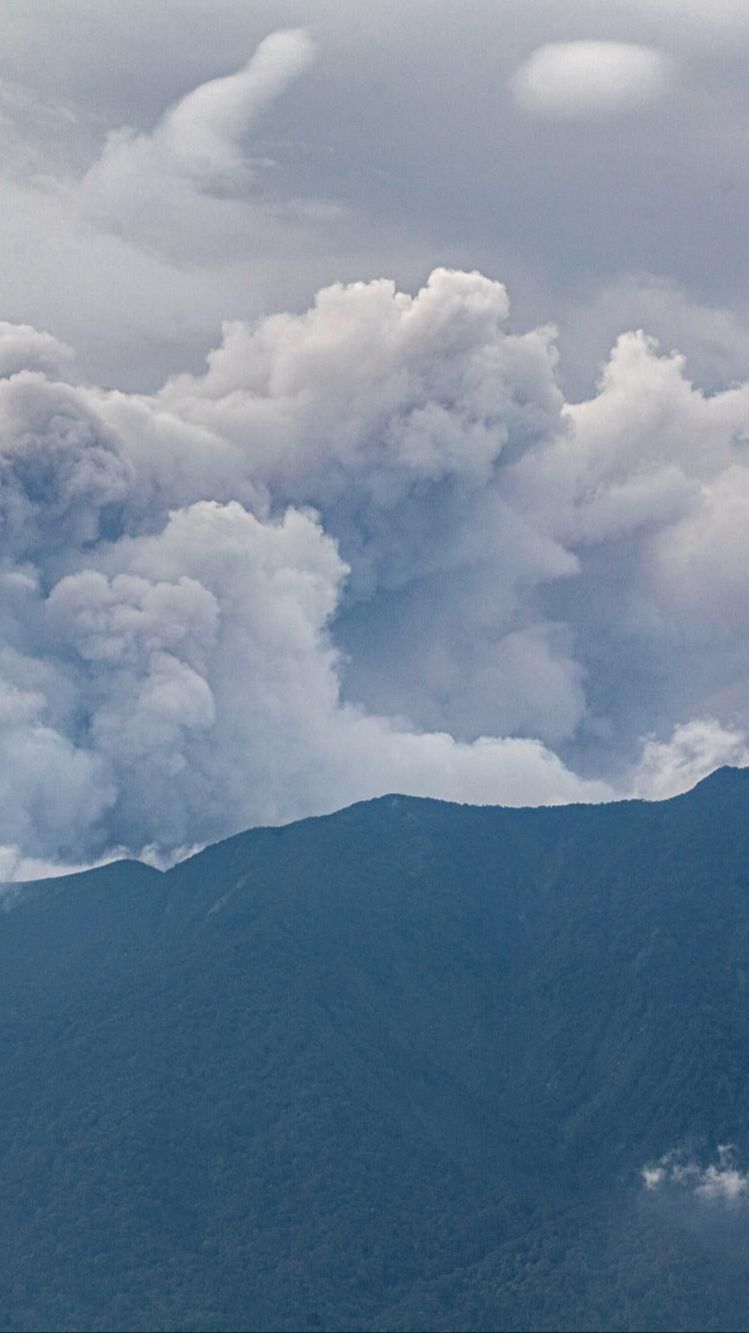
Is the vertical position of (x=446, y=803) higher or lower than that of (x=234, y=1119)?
higher

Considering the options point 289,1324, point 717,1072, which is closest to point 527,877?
point 717,1072

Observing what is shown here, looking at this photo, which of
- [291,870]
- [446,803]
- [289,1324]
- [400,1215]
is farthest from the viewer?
[446,803]

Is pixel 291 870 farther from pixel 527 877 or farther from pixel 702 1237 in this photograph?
pixel 702 1237

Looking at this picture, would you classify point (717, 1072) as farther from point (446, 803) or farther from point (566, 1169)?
point (446, 803)

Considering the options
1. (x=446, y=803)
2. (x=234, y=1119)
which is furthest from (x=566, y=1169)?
(x=446, y=803)

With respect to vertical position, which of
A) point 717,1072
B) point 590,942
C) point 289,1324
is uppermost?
point 590,942

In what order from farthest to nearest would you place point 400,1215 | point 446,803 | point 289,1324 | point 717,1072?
point 446,803 → point 717,1072 → point 400,1215 → point 289,1324

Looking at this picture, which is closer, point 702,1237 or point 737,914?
point 702,1237
